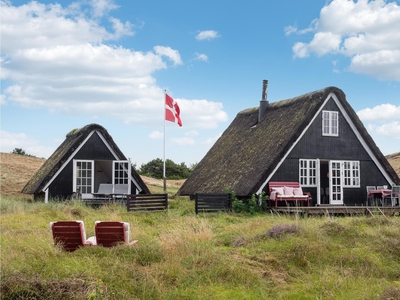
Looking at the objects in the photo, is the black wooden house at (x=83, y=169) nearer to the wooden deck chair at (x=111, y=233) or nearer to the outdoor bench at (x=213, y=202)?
the outdoor bench at (x=213, y=202)

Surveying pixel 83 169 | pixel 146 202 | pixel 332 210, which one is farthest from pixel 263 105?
pixel 146 202

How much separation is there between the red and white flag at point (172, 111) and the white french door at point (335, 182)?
865cm

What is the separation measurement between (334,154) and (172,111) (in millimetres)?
8886

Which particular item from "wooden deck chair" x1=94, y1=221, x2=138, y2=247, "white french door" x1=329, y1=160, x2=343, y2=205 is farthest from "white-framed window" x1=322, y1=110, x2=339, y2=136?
"wooden deck chair" x1=94, y1=221, x2=138, y2=247

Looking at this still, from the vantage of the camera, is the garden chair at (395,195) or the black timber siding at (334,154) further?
the garden chair at (395,195)

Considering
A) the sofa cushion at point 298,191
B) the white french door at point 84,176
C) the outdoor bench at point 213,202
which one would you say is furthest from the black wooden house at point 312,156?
the white french door at point 84,176

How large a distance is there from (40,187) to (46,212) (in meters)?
5.83

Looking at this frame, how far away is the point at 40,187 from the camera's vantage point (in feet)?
77.2

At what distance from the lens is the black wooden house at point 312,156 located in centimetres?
2153

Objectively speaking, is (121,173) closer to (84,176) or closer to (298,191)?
(84,176)

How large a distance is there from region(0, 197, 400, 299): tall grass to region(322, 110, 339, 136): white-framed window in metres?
9.56

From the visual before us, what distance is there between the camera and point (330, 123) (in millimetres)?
23016

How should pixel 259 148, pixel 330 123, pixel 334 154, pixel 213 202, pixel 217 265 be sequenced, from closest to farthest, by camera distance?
1. pixel 217 265
2. pixel 213 202
3. pixel 259 148
4. pixel 330 123
5. pixel 334 154

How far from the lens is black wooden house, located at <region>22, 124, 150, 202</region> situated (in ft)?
78.2
